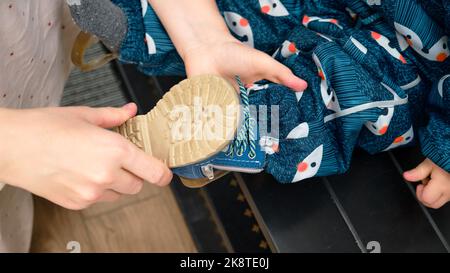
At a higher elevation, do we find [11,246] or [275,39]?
[275,39]

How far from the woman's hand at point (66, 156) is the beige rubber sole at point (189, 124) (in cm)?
4

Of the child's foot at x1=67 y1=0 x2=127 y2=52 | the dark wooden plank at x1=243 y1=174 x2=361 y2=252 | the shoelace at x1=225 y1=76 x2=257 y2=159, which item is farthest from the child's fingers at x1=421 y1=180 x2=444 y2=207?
the child's foot at x1=67 y1=0 x2=127 y2=52

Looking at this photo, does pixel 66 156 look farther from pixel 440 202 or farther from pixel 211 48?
pixel 440 202

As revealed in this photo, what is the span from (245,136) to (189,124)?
3.6 inches

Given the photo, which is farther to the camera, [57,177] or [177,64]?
[177,64]

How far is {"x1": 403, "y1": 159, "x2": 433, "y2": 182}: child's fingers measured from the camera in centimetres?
71

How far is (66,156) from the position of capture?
1.75ft

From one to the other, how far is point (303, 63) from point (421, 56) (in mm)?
157

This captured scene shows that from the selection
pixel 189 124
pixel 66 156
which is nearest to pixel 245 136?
pixel 189 124

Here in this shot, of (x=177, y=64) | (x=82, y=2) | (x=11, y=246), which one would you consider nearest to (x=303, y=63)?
(x=177, y=64)

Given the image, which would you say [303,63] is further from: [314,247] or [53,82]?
[53,82]

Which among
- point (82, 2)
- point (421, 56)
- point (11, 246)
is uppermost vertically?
point (82, 2)

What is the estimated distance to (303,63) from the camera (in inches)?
29.0

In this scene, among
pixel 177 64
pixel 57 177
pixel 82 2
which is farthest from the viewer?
pixel 177 64
